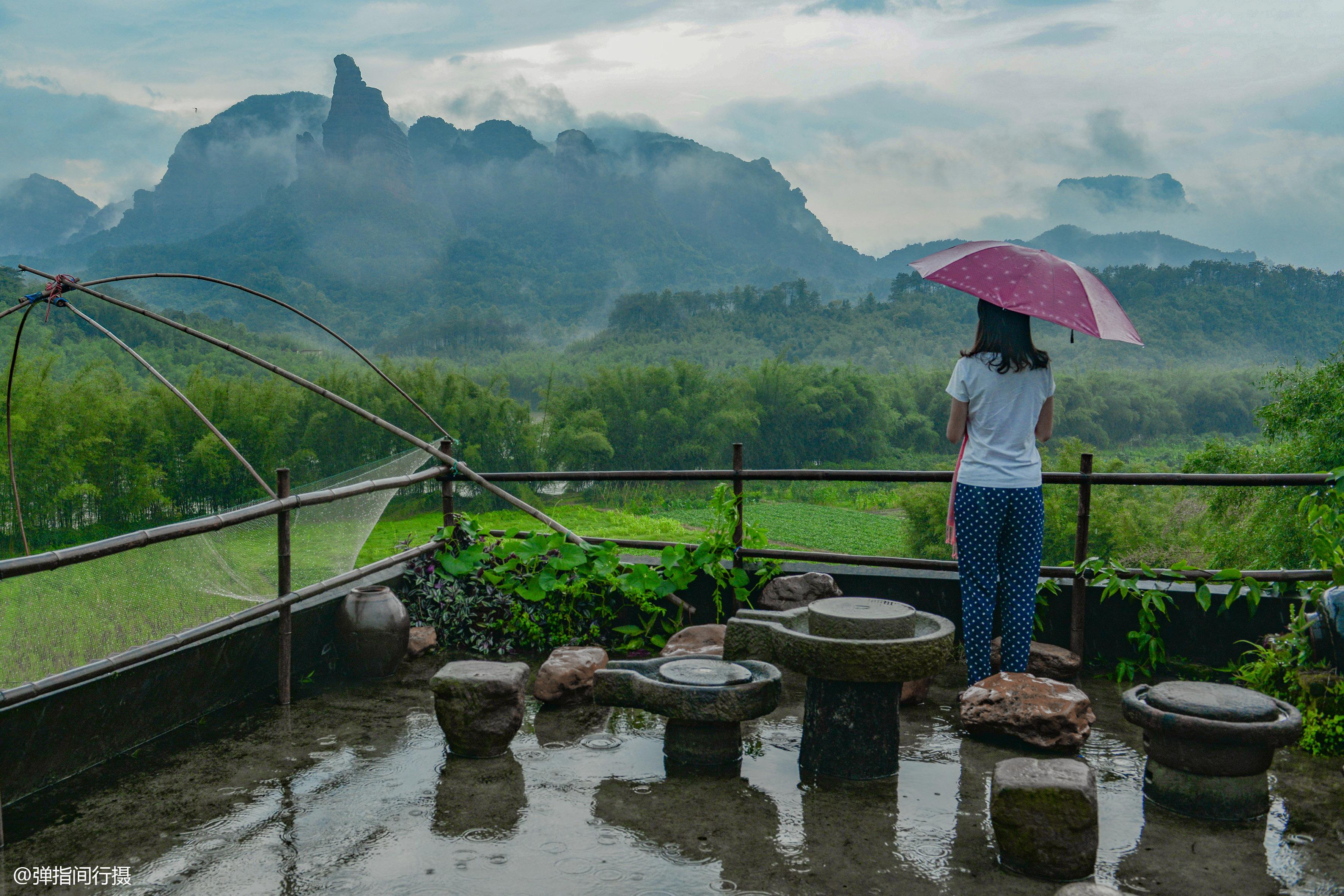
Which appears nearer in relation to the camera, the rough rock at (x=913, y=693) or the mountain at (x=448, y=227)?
the rough rock at (x=913, y=693)

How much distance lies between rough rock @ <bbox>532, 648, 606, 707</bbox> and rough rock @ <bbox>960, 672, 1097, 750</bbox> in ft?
4.42

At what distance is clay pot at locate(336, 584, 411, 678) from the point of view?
3756mm

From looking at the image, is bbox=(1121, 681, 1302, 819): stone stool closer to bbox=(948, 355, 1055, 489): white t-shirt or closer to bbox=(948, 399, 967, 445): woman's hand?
bbox=(948, 355, 1055, 489): white t-shirt

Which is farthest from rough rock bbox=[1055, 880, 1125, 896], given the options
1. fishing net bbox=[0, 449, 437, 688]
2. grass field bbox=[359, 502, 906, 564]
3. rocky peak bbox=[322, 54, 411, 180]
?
rocky peak bbox=[322, 54, 411, 180]

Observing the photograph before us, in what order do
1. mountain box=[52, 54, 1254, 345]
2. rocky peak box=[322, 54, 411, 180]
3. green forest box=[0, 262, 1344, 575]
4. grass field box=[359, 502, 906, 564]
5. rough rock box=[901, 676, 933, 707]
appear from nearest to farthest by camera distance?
rough rock box=[901, 676, 933, 707] < green forest box=[0, 262, 1344, 575] < grass field box=[359, 502, 906, 564] < mountain box=[52, 54, 1254, 345] < rocky peak box=[322, 54, 411, 180]

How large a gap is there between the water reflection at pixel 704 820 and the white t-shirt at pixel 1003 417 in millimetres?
1289

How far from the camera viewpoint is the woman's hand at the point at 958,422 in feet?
9.89

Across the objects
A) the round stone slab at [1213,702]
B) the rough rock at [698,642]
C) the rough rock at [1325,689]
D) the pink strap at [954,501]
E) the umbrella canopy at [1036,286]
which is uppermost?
the umbrella canopy at [1036,286]

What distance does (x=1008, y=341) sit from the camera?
2.92m

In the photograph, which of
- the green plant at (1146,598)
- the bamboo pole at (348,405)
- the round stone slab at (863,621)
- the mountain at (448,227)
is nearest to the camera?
the round stone slab at (863,621)

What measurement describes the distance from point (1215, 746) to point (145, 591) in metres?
3.31

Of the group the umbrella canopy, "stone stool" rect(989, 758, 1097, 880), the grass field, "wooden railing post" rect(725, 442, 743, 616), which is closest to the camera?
"stone stool" rect(989, 758, 1097, 880)

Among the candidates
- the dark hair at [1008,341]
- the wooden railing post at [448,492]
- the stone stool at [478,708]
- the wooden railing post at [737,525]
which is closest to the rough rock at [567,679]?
the stone stool at [478,708]

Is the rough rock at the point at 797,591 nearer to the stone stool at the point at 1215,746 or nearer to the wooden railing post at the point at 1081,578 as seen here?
the wooden railing post at the point at 1081,578
